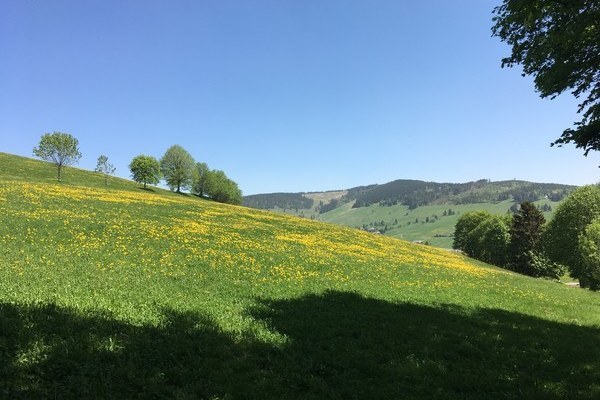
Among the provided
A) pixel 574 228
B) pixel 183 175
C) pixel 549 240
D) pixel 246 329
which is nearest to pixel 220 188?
pixel 183 175

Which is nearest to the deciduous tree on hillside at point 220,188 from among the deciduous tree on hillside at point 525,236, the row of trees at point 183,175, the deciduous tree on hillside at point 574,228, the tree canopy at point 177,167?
the row of trees at point 183,175

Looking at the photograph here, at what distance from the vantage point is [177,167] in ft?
367

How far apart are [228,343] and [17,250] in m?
12.7

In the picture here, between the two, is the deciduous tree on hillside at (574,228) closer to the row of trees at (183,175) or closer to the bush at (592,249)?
the bush at (592,249)

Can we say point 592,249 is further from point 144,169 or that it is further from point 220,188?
point 220,188

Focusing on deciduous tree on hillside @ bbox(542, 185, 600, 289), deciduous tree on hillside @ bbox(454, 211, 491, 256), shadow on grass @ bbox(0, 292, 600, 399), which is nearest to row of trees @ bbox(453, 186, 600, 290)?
deciduous tree on hillside @ bbox(542, 185, 600, 289)

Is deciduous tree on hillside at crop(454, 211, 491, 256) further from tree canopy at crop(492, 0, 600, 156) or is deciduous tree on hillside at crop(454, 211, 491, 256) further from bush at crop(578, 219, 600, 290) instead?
tree canopy at crop(492, 0, 600, 156)

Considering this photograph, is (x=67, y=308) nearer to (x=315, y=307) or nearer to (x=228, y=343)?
(x=228, y=343)

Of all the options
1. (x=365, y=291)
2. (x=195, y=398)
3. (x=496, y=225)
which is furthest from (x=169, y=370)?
(x=496, y=225)

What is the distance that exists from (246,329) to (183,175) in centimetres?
10617

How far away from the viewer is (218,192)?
408ft

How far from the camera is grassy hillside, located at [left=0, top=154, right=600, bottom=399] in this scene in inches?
305

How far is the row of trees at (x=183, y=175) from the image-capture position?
3890 inches

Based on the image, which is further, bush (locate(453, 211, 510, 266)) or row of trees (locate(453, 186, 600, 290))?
bush (locate(453, 211, 510, 266))
